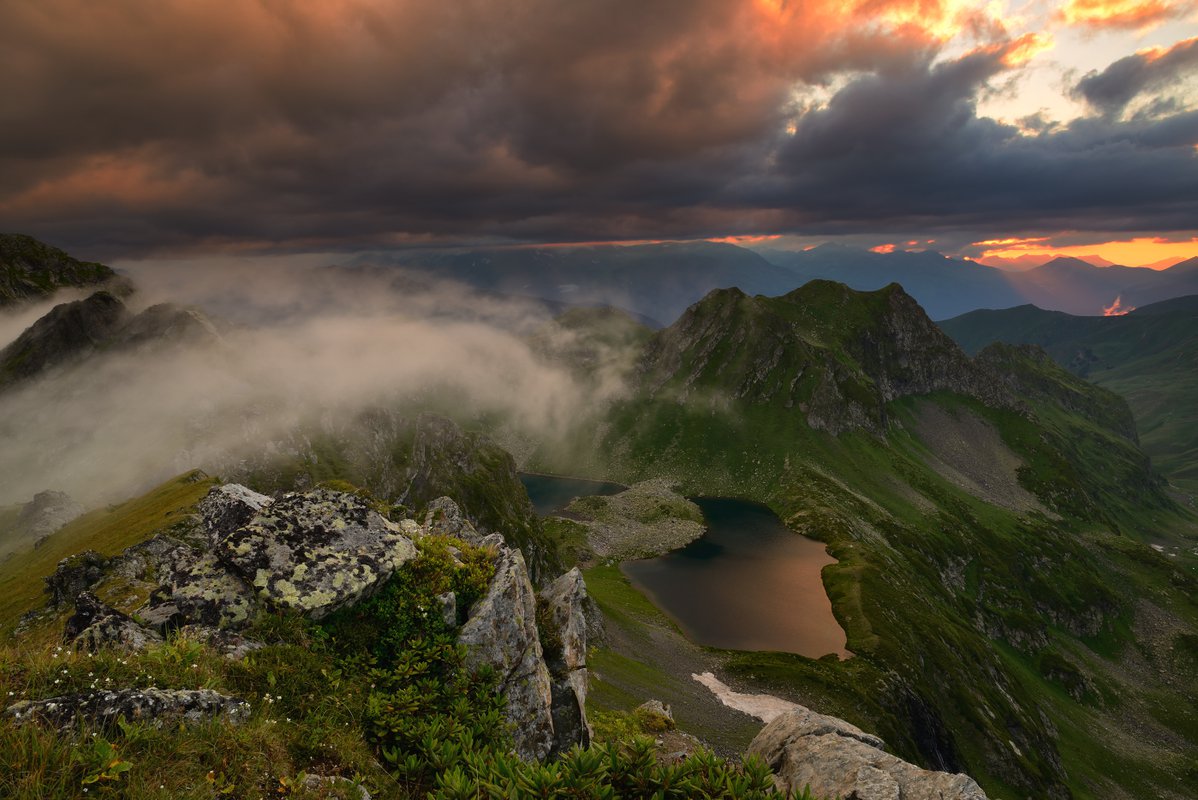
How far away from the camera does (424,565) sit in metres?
18.8

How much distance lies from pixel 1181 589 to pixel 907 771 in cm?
28090

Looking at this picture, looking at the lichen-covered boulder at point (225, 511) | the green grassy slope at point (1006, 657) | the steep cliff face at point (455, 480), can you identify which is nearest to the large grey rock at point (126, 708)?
the lichen-covered boulder at point (225, 511)

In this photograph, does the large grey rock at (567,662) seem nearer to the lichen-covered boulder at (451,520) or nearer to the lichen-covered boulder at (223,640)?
the lichen-covered boulder at (223,640)

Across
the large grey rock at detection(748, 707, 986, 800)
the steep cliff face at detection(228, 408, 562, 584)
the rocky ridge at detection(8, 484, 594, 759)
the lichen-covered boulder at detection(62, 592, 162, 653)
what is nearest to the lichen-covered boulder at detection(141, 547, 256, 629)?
the rocky ridge at detection(8, 484, 594, 759)

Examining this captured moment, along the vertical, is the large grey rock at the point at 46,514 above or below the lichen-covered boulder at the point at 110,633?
below

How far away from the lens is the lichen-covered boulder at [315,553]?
52.8 feet

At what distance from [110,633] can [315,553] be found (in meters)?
5.52

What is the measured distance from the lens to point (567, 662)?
843 inches

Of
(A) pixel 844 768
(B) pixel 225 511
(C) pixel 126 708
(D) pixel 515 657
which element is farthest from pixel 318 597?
(A) pixel 844 768

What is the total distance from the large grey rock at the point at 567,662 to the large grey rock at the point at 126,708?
36.5ft

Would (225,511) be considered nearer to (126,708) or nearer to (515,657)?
(126,708)

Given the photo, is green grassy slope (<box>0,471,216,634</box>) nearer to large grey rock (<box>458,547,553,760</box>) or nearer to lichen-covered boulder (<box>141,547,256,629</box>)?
lichen-covered boulder (<box>141,547,256,629</box>)

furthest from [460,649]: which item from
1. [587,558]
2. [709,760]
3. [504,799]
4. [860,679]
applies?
[587,558]

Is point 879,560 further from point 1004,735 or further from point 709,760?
point 709,760
